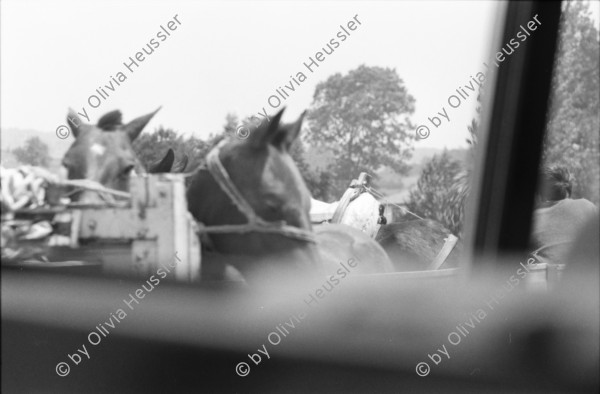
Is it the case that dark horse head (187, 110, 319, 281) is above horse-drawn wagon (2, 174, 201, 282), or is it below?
above

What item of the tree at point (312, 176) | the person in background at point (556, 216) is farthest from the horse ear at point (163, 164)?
the person in background at point (556, 216)

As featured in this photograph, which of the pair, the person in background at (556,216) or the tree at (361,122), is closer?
the tree at (361,122)

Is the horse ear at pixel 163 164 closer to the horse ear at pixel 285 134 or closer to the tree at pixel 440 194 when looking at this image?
the horse ear at pixel 285 134

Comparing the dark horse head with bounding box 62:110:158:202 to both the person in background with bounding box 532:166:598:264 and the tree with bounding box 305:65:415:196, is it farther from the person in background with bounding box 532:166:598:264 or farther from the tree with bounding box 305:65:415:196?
the person in background with bounding box 532:166:598:264

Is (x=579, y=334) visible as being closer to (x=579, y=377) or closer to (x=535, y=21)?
(x=579, y=377)

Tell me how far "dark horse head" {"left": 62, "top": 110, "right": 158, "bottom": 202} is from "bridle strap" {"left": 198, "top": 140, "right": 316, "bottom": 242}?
27 centimetres

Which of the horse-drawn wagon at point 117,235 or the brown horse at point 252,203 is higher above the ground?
the brown horse at point 252,203

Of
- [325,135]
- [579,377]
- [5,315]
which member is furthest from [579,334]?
[5,315]

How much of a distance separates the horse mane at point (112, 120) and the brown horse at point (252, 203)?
12.4 inches

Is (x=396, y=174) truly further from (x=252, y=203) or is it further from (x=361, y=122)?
(x=252, y=203)

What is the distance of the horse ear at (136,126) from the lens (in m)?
2.91

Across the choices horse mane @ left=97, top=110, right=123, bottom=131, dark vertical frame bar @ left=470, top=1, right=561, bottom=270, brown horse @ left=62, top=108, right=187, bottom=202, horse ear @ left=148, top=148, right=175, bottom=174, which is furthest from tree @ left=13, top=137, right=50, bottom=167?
dark vertical frame bar @ left=470, top=1, right=561, bottom=270

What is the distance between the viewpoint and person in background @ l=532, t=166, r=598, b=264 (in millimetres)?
3367

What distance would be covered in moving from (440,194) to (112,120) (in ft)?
4.07
